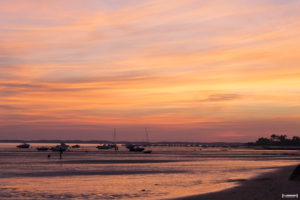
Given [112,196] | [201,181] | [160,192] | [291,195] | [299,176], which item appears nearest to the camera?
[291,195]

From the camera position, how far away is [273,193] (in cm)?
2667

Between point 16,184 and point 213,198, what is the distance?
19200 mm

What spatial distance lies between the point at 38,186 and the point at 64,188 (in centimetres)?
299

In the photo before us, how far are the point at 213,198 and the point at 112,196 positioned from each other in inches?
301

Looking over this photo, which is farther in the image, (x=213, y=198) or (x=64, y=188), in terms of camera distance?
(x=64, y=188)

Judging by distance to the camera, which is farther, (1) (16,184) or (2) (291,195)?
(1) (16,184)

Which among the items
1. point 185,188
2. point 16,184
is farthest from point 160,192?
point 16,184

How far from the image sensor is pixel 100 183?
37.5m

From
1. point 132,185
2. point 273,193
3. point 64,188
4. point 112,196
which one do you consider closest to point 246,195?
point 273,193

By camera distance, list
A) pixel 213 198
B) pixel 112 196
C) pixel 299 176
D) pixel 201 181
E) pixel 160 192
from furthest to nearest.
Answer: pixel 201 181, pixel 299 176, pixel 160 192, pixel 112 196, pixel 213 198

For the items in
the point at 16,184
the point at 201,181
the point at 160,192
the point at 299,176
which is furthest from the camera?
the point at 201,181

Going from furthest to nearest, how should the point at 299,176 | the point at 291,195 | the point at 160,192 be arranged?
the point at 299,176 → the point at 160,192 → the point at 291,195

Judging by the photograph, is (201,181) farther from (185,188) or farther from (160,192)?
(160,192)

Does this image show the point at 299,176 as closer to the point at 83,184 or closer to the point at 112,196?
the point at 112,196
